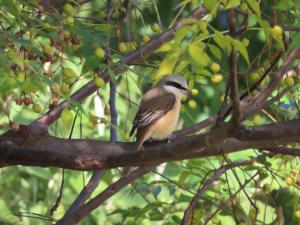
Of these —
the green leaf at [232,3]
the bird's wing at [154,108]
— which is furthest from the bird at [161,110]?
the green leaf at [232,3]

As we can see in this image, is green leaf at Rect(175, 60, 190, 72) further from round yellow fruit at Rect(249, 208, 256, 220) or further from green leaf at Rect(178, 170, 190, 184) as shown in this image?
green leaf at Rect(178, 170, 190, 184)

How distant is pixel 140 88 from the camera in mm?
3826

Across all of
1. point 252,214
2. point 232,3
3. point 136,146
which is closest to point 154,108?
point 252,214

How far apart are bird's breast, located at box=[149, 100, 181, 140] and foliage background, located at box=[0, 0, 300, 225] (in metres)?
0.10

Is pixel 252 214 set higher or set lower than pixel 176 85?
lower

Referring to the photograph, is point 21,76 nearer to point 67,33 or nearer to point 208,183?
point 67,33

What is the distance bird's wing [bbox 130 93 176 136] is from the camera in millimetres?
5027

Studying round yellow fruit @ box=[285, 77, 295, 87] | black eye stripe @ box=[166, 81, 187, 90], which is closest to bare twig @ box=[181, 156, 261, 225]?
round yellow fruit @ box=[285, 77, 295, 87]

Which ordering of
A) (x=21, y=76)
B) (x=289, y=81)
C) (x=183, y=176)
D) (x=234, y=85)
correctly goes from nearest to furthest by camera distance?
(x=234, y=85)
(x=21, y=76)
(x=289, y=81)
(x=183, y=176)

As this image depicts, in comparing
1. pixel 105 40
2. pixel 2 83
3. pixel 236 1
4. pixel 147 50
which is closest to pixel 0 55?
pixel 2 83

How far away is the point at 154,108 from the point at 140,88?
54.9 inches

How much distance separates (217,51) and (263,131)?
45 centimetres

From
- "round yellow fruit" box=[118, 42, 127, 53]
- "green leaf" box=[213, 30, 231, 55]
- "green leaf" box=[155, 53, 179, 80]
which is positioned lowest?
"green leaf" box=[155, 53, 179, 80]

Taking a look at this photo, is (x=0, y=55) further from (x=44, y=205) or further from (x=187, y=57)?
(x=44, y=205)
